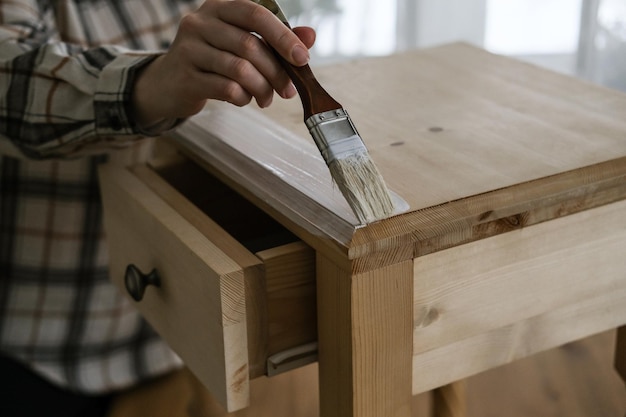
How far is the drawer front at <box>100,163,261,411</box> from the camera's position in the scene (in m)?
0.63

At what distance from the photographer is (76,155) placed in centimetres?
87

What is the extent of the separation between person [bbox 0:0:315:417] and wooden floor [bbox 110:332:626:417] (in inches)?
1.7

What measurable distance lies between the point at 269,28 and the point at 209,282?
0.19m

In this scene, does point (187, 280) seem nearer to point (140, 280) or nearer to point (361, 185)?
point (140, 280)

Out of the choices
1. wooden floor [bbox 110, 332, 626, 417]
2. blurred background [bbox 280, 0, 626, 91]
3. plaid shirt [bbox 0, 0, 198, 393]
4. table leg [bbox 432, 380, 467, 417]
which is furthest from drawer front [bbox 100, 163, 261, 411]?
Answer: blurred background [bbox 280, 0, 626, 91]

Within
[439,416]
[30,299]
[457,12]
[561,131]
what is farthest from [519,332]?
[457,12]

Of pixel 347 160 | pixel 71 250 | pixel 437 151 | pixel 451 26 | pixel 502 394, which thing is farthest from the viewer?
pixel 451 26

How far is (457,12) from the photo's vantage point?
1.89 meters

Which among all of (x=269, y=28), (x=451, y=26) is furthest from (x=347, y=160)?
(x=451, y=26)

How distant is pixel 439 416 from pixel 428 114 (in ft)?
1.13

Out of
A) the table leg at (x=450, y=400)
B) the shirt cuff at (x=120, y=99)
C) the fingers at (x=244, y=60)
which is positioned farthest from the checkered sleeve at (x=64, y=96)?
the table leg at (x=450, y=400)

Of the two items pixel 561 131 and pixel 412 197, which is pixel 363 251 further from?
pixel 561 131

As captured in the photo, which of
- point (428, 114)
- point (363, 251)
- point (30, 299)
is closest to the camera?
point (363, 251)

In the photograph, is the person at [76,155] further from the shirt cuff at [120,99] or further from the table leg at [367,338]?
A: the table leg at [367,338]
